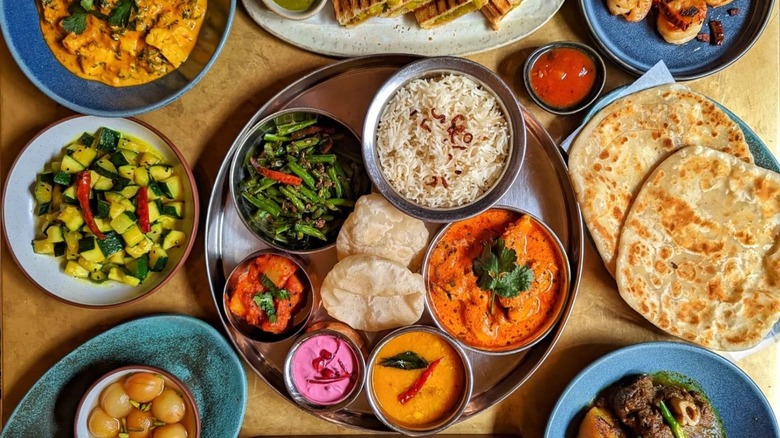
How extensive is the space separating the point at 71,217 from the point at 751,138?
12.4ft

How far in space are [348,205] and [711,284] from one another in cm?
208

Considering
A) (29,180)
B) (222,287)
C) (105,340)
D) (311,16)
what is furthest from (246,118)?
(105,340)

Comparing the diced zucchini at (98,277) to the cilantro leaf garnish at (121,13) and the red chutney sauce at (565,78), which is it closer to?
the cilantro leaf garnish at (121,13)

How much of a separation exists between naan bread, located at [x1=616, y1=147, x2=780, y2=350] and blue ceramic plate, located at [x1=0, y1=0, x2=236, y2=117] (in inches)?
98.3

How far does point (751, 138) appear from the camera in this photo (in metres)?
3.18

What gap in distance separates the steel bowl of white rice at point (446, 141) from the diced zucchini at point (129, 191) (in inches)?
50.0

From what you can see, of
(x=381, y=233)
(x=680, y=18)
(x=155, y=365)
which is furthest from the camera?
(x=155, y=365)

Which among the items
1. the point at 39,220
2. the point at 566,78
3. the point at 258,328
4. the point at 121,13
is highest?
the point at 121,13

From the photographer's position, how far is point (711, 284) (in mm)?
3131

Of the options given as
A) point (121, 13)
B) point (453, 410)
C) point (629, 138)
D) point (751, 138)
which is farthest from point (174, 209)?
point (751, 138)

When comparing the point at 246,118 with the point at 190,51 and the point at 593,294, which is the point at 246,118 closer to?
the point at 190,51

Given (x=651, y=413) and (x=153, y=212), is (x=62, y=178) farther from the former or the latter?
(x=651, y=413)

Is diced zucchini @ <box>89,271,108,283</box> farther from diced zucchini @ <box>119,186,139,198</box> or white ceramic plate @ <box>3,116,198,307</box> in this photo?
diced zucchini @ <box>119,186,139,198</box>

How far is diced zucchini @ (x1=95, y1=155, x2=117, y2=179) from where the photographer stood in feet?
Answer: 9.89
